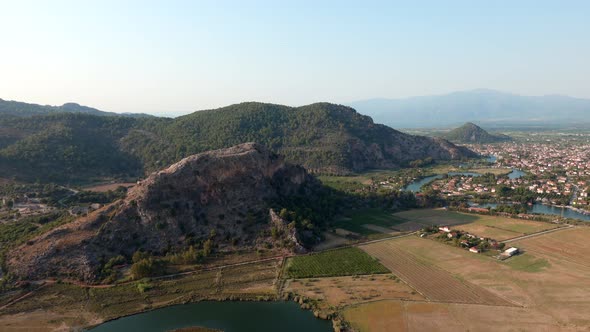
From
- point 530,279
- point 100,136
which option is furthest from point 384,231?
point 100,136

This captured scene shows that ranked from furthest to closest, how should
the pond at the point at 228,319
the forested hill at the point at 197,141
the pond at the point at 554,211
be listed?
the forested hill at the point at 197,141, the pond at the point at 554,211, the pond at the point at 228,319

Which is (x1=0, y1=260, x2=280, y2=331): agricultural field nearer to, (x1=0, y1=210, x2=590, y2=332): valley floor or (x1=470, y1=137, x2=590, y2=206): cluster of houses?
(x1=0, y1=210, x2=590, y2=332): valley floor

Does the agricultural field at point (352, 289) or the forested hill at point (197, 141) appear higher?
the forested hill at point (197, 141)

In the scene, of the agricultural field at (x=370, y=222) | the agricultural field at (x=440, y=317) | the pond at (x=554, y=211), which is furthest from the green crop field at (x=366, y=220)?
the agricultural field at (x=440, y=317)

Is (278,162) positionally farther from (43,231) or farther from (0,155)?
(0,155)

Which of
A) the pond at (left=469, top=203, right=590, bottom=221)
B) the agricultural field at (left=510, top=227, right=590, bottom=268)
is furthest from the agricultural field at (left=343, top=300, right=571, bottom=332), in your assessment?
the pond at (left=469, top=203, right=590, bottom=221)

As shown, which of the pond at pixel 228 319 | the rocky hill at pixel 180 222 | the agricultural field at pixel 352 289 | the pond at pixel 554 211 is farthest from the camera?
the pond at pixel 554 211

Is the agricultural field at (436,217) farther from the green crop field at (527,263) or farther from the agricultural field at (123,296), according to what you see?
the agricultural field at (123,296)
